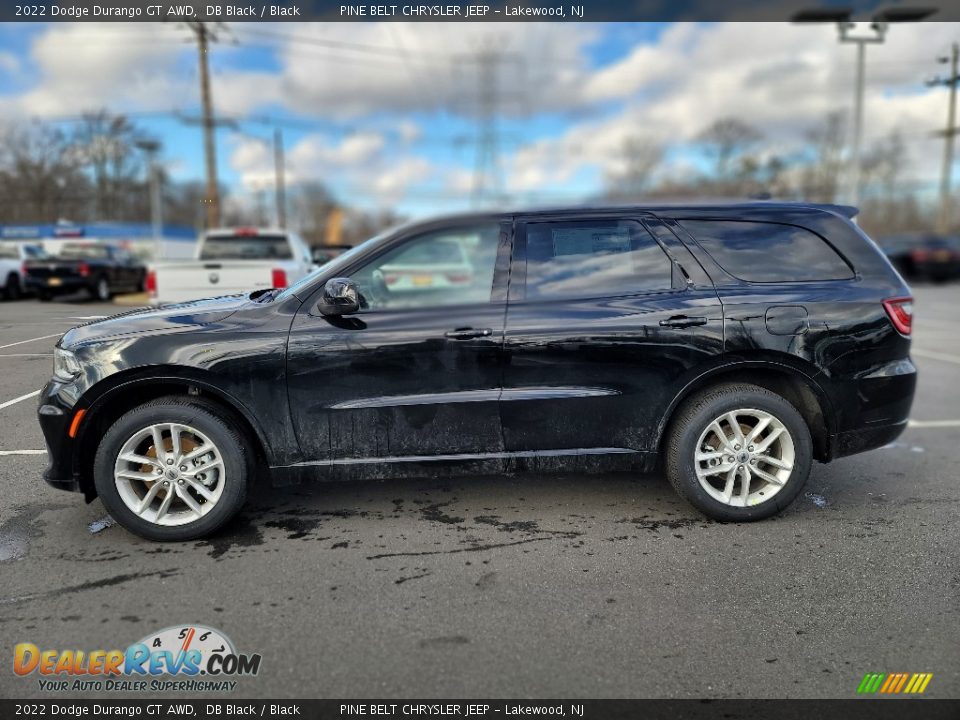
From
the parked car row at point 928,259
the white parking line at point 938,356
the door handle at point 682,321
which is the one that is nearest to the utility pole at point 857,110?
the parked car row at point 928,259

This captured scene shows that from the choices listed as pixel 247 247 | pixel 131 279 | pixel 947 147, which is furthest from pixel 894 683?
pixel 947 147

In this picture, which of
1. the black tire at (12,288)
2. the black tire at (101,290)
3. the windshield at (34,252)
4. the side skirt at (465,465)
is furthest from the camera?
the windshield at (34,252)

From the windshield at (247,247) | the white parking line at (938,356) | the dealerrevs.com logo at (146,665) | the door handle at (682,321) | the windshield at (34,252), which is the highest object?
the windshield at (247,247)

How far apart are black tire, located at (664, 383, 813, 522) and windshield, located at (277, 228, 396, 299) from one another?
200cm

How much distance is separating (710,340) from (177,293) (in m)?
3.61

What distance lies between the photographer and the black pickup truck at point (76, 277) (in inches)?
181

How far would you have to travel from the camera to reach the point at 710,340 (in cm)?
360

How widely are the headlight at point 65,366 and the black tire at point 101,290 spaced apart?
3.90ft

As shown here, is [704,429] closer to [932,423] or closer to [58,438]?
[58,438]

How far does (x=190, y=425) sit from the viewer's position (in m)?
3.41

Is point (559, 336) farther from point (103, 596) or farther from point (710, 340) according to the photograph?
point (103, 596)
